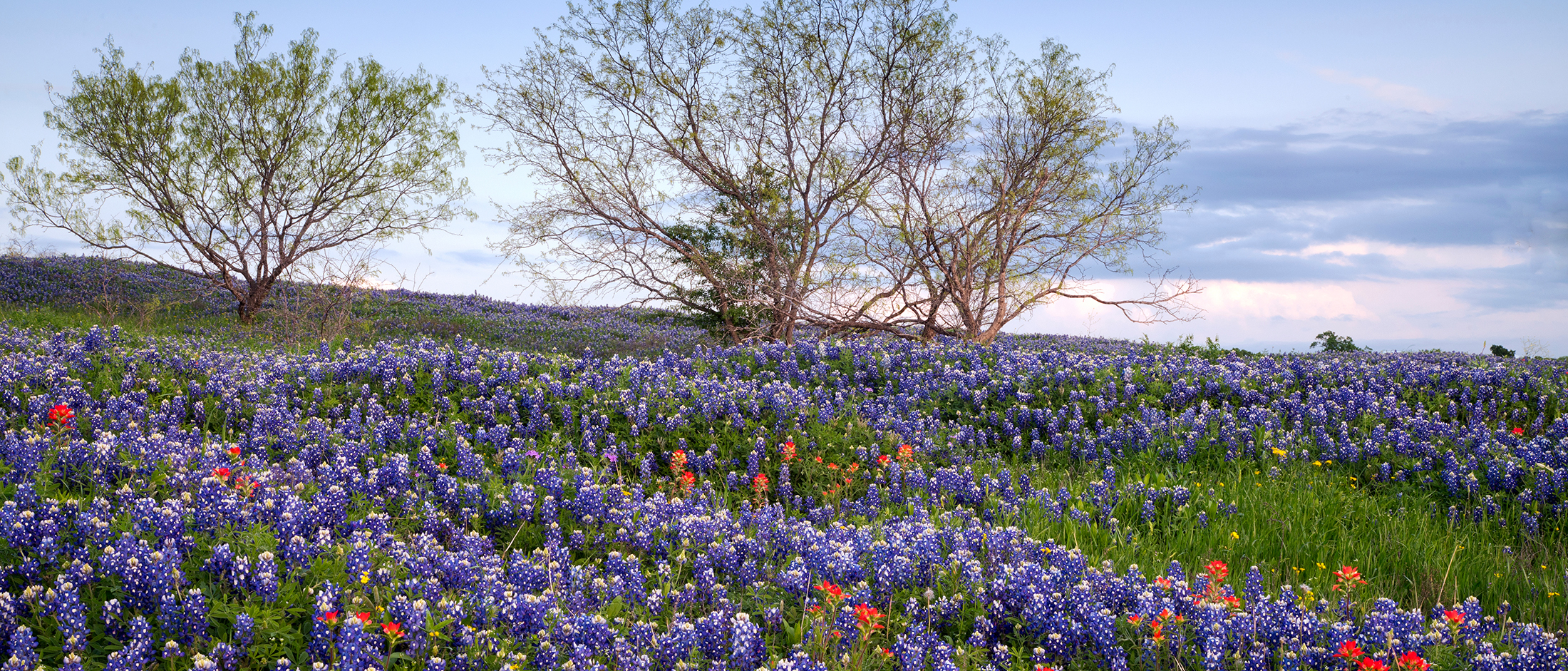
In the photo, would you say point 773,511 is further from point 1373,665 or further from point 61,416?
point 61,416

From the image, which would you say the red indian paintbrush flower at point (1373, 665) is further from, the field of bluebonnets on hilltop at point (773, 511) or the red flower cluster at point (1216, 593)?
the red flower cluster at point (1216, 593)

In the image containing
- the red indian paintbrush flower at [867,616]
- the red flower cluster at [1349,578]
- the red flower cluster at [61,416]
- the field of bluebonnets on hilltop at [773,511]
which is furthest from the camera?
the red flower cluster at [61,416]

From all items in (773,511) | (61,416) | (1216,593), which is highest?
(61,416)

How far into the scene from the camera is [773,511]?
6426mm

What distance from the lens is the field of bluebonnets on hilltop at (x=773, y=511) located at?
3.74 m

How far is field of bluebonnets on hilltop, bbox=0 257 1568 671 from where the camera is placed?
3.74 meters

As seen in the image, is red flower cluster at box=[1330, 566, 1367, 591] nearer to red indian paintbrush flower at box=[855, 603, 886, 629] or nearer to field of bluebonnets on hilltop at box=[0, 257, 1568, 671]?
field of bluebonnets on hilltop at box=[0, 257, 1568, 671]

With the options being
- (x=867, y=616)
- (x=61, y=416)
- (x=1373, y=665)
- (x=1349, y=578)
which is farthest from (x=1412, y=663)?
(x=61, y=416)

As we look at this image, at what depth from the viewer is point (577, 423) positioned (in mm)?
8383

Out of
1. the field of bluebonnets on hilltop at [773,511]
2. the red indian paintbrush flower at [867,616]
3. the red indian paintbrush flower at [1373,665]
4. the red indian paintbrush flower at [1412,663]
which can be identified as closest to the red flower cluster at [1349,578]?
the field of bluebonnets on hilltop at [773,511]

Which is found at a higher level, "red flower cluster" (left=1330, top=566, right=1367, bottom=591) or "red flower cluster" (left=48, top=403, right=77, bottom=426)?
"red flower cluster" (left=48, top=403, right=77, bottom=426)

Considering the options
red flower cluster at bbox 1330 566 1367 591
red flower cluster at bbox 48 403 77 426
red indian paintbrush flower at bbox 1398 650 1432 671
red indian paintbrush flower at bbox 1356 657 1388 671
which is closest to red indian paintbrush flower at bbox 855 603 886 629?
red indian paintbrush flower at bbox 1356 657 1388 671

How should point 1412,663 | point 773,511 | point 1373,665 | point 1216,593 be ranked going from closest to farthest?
1. point 1373,665
2. point 1412,663
3. point 1216,593
4. point 773,511

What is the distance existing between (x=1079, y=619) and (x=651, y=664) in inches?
78.5
